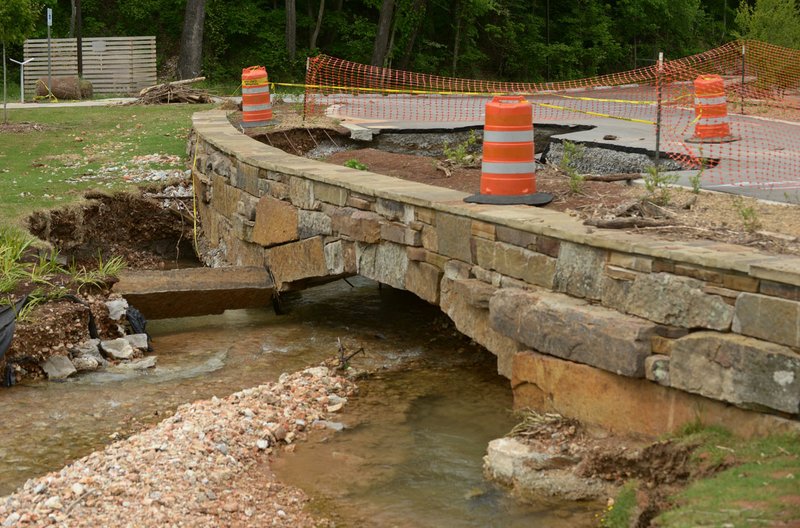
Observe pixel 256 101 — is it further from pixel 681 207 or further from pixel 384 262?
pixel 681 207

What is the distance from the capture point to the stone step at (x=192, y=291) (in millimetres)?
10547

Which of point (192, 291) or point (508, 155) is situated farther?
point (192, 291)

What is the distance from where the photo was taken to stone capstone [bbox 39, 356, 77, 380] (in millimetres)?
8898

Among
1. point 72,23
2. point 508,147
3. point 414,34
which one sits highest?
point 72,23

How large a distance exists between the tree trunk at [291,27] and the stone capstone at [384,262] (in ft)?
66.7

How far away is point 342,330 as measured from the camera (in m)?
10.6

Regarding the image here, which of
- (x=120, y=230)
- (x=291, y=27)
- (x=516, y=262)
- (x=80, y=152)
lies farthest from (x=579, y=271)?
(x=291, y=27)

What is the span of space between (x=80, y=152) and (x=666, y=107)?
10.4 metres

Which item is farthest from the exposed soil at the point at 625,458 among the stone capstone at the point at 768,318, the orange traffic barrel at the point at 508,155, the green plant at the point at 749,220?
the orange traffic barrel at the point at 508,155

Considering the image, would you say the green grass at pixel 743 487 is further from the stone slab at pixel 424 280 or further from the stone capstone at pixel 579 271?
the stone slab at pixel 424 280

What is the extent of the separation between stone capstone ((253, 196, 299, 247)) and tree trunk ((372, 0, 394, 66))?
59.0ft

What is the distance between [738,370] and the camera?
19.3 ft

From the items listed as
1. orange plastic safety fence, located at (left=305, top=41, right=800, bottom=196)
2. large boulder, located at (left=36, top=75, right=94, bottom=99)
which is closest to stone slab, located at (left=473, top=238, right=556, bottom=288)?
orange plastic safety fence, located at (left=305, top=41, right=800, bottom=196)

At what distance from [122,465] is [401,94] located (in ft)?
58.7
